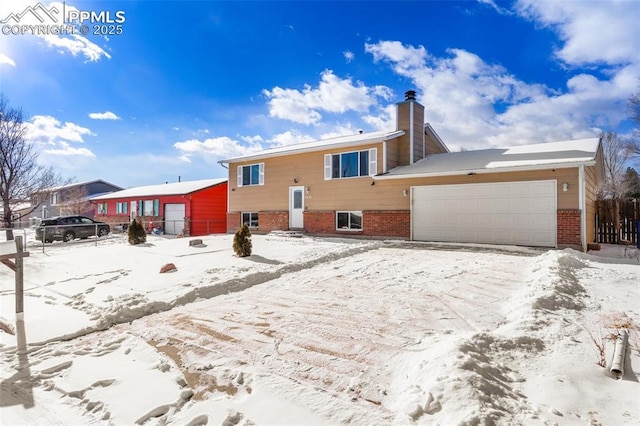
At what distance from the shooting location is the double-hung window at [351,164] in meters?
14.3

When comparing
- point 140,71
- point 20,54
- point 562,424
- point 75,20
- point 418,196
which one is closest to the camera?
point 562,424

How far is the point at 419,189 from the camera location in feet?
42.6

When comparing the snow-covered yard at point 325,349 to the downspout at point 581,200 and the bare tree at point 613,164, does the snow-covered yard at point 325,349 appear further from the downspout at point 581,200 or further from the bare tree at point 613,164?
the bare tree at point 613,164

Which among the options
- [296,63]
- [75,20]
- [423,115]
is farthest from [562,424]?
[423,115]

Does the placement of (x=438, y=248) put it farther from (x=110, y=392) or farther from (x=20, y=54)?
(x=20, y=54)

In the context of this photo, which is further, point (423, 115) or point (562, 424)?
point (423, 115)

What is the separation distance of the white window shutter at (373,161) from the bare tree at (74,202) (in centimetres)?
3145

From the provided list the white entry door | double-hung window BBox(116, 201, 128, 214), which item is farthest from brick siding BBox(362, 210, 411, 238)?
double-hung window BBox(116, 201, 128, 214)

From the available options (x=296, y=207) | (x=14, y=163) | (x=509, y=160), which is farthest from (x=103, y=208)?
(x=509, y=160)

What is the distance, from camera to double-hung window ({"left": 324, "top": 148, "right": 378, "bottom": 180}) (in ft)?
47.0

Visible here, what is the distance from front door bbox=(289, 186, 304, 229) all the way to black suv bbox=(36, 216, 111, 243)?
33.5 feet

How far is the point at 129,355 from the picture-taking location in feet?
11.2

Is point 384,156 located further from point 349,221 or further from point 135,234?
point 135,234

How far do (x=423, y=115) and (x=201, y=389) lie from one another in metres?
15.8
